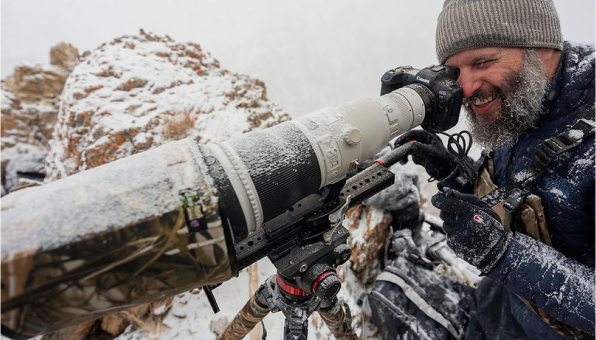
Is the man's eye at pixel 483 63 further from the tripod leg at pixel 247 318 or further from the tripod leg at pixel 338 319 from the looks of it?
the tripod leg at pixel 247 318

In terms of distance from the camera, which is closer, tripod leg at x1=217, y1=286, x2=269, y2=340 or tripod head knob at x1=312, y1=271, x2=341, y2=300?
tripod head knob at x1=312, y1=271, x2=341, y2=300

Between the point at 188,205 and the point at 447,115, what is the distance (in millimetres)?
1386

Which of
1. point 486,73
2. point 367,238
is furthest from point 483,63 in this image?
point 367,238

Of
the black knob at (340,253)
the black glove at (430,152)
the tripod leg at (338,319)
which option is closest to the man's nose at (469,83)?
the black glove at (430,152)

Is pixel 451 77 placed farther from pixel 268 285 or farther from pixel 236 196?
pixel 268 285

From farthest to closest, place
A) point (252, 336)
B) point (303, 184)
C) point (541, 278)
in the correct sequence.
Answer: point (252, 336) → point (541, 278) → point (303, 184)

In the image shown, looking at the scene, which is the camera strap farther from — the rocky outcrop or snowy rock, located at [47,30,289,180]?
the rocky outcrop

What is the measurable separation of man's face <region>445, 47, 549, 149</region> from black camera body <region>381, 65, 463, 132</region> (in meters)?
0.20

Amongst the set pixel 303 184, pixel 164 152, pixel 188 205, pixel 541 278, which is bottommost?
pixel 541 278

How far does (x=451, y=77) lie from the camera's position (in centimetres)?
161

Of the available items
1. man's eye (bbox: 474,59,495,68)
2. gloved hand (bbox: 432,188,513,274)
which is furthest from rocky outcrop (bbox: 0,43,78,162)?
man's eye (bbox: 474,59,495,68)

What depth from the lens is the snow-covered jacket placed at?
1.24 meters

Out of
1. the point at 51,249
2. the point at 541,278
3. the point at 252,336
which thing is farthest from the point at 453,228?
the point at 252,336

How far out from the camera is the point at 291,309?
1530mm
